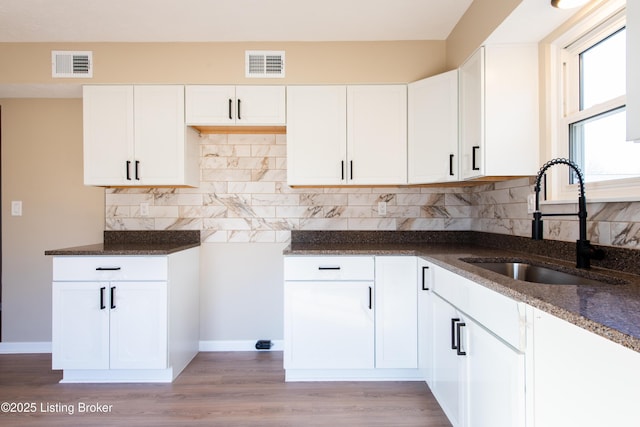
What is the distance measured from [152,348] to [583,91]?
2931 mm

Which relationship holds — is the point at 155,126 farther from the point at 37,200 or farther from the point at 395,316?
the point at 395,316

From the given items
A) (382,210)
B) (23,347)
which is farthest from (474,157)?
(23,347)

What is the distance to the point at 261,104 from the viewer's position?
8.23ft

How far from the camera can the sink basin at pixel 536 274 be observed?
1419 millimetres

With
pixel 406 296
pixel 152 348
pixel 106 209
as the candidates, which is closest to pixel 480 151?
pixel 406 296

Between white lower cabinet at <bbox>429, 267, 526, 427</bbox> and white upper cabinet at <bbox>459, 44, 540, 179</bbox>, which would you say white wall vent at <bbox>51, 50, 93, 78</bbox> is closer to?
white upper cabinet at <bbox>459, 44, 540, 179</bbox>

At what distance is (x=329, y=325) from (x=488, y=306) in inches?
46.4

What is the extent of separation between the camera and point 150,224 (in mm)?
2855

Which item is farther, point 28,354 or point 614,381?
point 28,354

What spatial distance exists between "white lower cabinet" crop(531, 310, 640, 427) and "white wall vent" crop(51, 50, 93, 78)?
308 cm

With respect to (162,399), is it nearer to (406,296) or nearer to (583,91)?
(406,296)

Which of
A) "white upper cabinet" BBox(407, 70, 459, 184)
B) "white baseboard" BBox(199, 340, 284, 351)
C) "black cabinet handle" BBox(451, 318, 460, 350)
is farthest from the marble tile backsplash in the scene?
"black cabinet handle" BBox(451, 318, 460, 350)

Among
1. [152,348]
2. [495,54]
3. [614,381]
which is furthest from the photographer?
[152,348]

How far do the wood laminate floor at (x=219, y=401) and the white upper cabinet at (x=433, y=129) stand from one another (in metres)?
1.44
